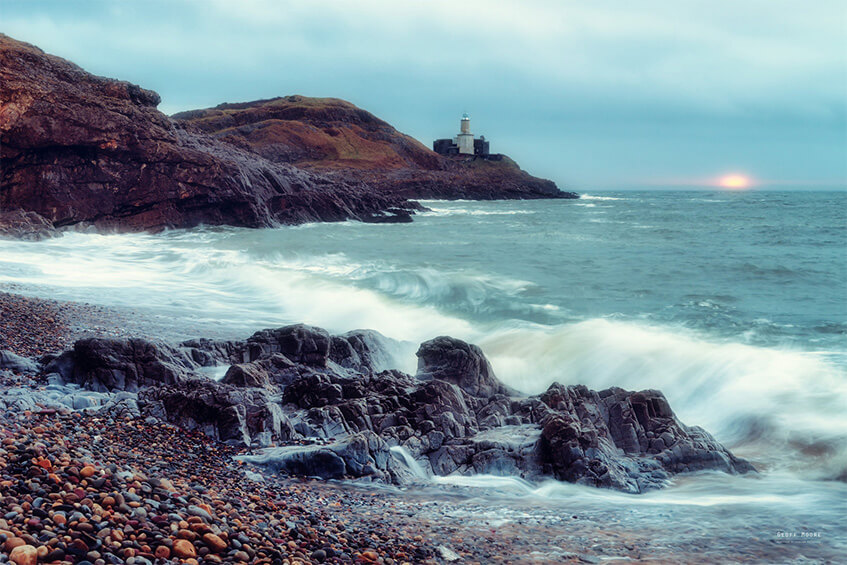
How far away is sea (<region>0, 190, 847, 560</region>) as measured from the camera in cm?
600

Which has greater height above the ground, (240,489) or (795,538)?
(240,489)

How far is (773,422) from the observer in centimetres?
827

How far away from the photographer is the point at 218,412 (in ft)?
20.2

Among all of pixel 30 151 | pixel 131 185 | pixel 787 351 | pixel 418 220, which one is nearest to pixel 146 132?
pixel 131 185

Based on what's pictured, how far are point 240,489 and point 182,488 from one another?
54 centimetres

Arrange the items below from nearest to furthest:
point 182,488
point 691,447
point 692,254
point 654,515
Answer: point 182,488 → point 654,515 → point 691,447 → point 692,254

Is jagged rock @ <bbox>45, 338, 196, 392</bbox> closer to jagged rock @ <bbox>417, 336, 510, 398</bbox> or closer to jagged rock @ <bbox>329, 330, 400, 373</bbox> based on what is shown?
jagged rock @ <bbox>329, 330, 400, 373</bbox>

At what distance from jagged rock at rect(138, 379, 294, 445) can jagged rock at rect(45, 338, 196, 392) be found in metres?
0.65

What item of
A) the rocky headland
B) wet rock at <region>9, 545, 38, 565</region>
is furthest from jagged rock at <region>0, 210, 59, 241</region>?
wet rock at <region>9, 545, 38, 565</region>

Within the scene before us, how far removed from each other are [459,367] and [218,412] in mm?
3348

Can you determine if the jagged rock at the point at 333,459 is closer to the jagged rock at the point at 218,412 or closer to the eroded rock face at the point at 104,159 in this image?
the jagged rock at the point at 218,412

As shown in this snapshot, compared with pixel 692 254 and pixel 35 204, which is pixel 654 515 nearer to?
pixel 692 254

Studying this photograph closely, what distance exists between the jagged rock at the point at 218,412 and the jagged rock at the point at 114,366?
0.65 metres

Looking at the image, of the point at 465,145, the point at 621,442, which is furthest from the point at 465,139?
the point at 621,442
